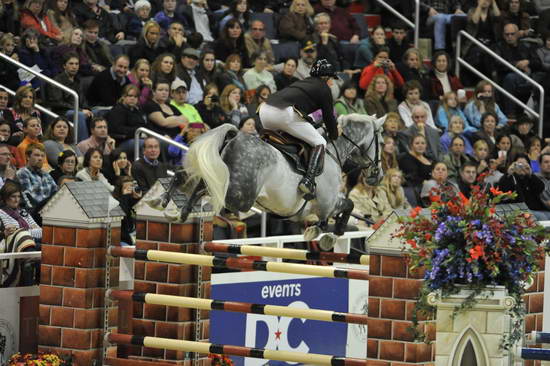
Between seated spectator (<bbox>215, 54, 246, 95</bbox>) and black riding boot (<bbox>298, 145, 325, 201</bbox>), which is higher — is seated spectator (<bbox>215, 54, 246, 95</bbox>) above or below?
above

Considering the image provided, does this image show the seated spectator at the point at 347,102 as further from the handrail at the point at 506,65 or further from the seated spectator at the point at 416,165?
the handrail at the point at 506,65

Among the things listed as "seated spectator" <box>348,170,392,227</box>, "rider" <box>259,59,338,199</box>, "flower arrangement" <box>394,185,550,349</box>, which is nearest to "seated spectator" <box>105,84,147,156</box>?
"seated spectator" <box>348,170,392,227</box>

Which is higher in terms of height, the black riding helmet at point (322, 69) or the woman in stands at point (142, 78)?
the woman in stands at point (142, 78)

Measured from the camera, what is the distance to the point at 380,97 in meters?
15.7

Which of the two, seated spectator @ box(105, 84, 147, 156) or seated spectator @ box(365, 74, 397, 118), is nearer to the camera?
seated spectator @ box(105, 84, 147, 156)

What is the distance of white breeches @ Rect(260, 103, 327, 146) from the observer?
948 cm

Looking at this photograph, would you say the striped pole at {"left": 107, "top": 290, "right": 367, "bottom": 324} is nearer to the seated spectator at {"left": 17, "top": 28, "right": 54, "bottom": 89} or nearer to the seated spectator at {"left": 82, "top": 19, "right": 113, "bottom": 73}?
the seated spectator at {"left": 17, "top": 28, "right": 54, "bottom": 89}

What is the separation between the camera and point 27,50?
13578 millimetres

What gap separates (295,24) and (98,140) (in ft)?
15.1

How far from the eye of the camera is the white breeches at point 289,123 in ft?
31.1

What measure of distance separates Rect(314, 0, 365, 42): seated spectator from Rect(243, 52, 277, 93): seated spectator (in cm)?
236

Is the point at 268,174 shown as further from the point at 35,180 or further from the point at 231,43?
the point at 231,43

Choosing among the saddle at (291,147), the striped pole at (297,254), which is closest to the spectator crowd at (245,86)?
the striped pole at (297,254)

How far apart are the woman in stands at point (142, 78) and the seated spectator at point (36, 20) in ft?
2.96
